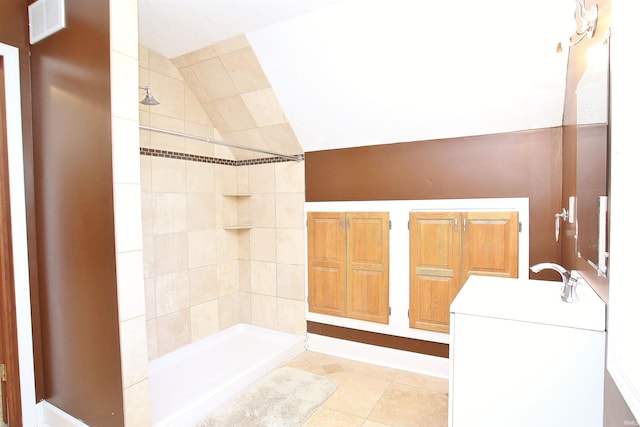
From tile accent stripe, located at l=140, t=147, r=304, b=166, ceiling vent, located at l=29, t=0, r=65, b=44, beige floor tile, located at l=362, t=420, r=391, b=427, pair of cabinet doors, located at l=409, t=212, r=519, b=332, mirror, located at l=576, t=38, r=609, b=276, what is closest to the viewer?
mirror, located at l=576, t=38, r=609, b=276

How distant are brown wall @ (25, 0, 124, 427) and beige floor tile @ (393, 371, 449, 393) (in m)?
1.83

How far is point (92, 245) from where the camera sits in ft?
5.51

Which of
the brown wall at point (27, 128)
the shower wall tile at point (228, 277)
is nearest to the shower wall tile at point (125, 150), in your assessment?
the brown wall at point (27, 128)

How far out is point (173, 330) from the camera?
285 cm

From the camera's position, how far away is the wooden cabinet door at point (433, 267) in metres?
2.47

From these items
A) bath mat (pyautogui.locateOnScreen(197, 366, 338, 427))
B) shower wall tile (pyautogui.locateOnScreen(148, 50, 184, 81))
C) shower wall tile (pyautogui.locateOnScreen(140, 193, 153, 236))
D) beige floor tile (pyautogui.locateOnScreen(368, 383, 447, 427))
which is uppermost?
shower wall tile (pyautogui.locateOnScreen(148, 50, 184, 81))

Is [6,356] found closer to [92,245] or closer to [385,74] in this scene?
[92,245]

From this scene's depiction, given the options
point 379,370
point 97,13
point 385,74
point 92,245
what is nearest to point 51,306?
point 92,245

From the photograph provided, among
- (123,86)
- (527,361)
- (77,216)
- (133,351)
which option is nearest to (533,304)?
(527,361)

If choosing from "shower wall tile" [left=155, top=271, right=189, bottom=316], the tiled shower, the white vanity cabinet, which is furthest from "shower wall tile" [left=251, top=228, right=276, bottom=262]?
the white vanity cabinet

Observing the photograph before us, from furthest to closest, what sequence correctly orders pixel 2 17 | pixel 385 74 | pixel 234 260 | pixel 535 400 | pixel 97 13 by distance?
pixel 234 260
pixel 385 74
pixel 2 17
pixel 97 13
pixel 535 400

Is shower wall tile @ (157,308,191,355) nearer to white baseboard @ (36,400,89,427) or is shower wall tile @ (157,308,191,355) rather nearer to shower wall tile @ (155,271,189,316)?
shower wall tile @ (155,271,189,316)

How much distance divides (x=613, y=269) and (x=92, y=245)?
2.08m

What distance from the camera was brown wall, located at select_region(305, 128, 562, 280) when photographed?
220 cm
